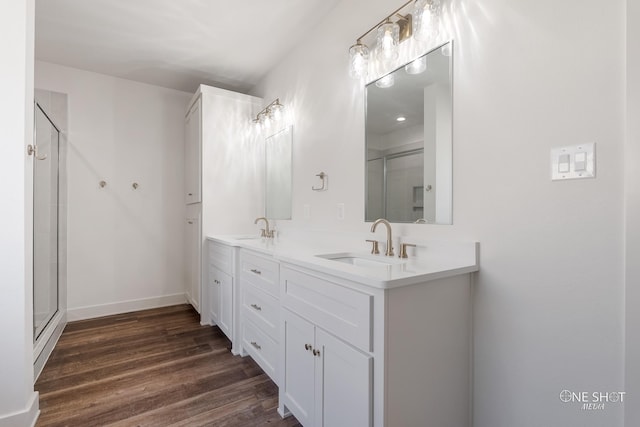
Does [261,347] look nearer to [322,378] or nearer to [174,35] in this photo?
[322,378]

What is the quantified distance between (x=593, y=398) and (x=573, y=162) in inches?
29.8

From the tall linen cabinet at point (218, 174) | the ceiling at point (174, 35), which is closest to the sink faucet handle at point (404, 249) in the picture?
the ceiling at point (174, 35)

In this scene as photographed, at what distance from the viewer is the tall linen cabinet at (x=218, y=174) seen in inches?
113

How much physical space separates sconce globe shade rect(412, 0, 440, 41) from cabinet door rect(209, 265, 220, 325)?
2.28 metres

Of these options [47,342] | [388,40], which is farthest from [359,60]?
[47,342]

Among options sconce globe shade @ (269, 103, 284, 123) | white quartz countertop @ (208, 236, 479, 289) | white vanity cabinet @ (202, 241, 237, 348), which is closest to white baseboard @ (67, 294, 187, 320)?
white vanity cabinet @ (202, 241, 237, 348)

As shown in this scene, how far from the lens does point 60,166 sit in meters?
2.86

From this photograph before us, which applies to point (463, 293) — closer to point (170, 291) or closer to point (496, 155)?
point (496, 155)

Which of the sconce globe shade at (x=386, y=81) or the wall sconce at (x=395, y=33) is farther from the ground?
the wall sconce at (x=395, y=33)

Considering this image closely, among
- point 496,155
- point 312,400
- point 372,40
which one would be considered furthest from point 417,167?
point 312,400

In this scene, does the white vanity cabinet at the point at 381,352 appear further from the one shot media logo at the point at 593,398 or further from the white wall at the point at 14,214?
the white wall at the point at 14,214

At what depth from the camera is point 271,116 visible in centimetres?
279

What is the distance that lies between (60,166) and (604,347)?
396 cm

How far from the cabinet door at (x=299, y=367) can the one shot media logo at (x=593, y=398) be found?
0.91m
